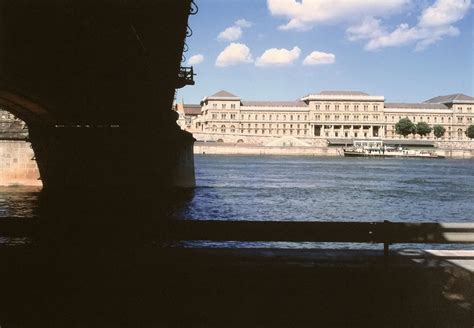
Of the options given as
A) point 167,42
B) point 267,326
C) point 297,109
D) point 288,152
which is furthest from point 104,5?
point 297,109

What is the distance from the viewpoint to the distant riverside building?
177 meters

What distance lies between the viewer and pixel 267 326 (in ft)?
19.4

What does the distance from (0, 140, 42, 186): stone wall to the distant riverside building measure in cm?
13965

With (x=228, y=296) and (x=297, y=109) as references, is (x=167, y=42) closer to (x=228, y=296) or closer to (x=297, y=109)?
(x=228, y=296)

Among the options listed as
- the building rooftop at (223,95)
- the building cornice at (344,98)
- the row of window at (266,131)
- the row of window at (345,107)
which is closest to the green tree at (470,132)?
the building cornice at (344,98)

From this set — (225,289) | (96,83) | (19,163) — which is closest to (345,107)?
(19,163)

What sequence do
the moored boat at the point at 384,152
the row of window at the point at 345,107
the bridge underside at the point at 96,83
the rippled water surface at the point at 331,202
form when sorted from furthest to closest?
1. the row of window at the point at 345,107
2. the moored boat at the point at 384,152
3. the rippled water surface at the point at 331,202
4. the bridge underside at the point at 96,83

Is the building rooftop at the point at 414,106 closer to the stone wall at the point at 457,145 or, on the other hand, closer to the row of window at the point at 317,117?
the row of window at the point at 317,117

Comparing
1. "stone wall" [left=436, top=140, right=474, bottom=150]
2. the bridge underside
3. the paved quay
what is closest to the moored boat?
"stone wall" [left=436, top=140, right=474, bottom=150]

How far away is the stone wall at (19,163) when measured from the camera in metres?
33.6

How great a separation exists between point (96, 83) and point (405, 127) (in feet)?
534

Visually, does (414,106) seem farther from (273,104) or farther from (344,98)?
(273,104)

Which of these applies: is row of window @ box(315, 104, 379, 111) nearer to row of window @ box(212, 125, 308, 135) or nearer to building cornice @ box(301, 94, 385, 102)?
building cornice @ box(301, 94, 385, 102)

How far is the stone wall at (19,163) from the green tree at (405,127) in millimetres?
150691
